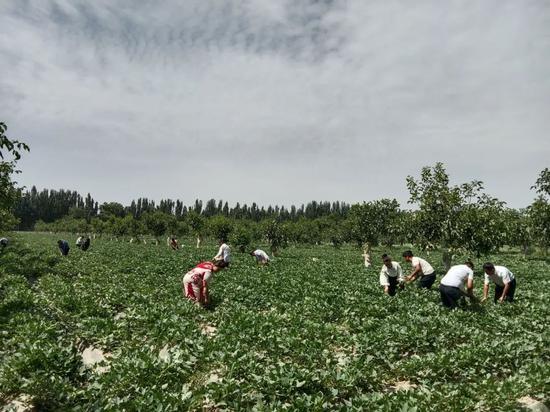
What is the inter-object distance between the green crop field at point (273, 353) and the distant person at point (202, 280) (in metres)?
0.50

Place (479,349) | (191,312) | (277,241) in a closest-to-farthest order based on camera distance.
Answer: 1. (479,349)
2. (191,312)
3. (277,241)

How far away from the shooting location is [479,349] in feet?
24.8

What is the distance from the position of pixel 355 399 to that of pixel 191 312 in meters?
6.52

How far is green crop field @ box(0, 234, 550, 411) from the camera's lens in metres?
5.84

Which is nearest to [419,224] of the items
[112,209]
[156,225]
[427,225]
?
[427,225]

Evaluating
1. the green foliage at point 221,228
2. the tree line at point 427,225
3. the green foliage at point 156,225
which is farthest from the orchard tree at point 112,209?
the green foliage at point 221,228

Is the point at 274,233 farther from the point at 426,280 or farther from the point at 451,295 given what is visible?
the point at 451,295

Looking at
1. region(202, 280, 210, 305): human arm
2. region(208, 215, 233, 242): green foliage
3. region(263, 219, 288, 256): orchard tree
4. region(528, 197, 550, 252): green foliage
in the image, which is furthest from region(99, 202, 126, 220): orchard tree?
region(202, 280, 210, 305): human arm

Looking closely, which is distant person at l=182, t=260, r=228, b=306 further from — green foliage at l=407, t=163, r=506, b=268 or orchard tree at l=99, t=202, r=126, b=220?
orchard tree at l=99, t=202, r=126, b=220

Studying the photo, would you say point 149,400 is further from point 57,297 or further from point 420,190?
point 420,190

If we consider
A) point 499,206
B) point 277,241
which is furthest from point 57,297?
point 277,241

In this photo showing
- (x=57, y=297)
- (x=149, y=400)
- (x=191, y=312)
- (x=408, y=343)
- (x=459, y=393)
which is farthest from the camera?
(x=57, y=297)

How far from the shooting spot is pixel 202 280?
40.3ft

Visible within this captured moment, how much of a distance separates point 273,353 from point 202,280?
499cm
